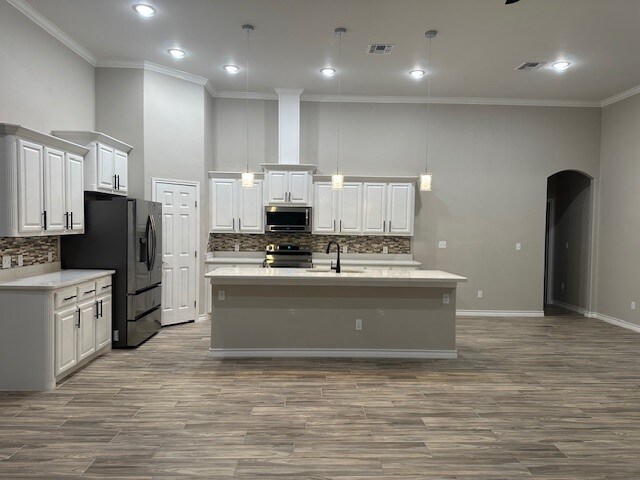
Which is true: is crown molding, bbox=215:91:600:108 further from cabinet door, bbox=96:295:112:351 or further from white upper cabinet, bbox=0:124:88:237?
cabinet door, bbox=96:295:112:351

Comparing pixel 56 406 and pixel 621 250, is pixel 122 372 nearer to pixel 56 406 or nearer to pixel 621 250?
pixel 56 406

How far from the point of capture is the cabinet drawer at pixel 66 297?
4.10m

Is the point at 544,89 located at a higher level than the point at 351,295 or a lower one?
higher

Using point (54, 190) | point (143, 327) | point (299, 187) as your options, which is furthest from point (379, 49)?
point (143, 327)

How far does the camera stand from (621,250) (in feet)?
23.6

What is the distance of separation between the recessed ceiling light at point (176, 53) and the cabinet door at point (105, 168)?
1482 millimetres

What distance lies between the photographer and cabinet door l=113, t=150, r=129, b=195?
5.72m

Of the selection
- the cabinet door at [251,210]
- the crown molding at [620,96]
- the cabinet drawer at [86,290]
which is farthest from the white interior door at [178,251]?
the crown molding at [620,96]

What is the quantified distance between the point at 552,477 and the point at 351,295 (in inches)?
107

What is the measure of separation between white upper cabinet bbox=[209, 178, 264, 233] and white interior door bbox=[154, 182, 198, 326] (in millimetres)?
518

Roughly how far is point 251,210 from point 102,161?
101 inches

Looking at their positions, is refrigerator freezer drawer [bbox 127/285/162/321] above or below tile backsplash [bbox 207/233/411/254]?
below

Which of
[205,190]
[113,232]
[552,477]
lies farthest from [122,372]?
[552,477]

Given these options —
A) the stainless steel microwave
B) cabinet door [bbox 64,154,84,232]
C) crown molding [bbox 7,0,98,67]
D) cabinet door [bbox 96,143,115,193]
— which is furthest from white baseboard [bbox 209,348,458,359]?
crown molding [bbox 7,0,98,67]
